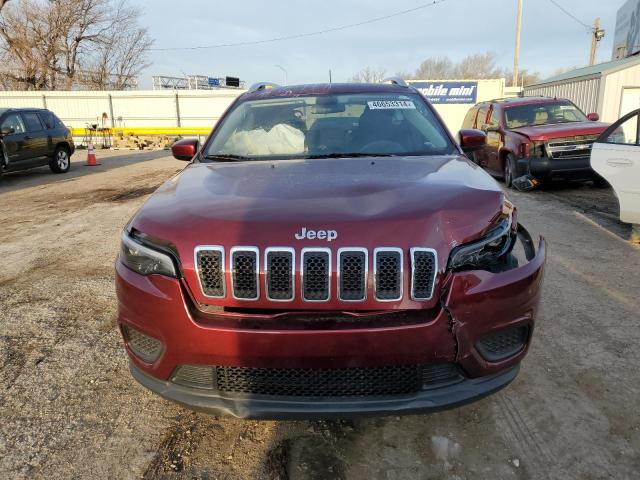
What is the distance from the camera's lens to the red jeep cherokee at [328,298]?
6.25 ft

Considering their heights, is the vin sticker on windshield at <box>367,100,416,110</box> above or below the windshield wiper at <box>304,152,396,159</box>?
above

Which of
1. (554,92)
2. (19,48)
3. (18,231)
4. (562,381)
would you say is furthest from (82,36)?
(562,381)

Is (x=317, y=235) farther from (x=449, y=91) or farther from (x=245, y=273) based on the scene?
(x=449, y=91)

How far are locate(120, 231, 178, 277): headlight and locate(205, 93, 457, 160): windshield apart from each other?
3.85ft

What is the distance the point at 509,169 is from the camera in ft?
32.6

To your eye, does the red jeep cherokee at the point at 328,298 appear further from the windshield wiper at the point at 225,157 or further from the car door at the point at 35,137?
the car door at the point at 35,137

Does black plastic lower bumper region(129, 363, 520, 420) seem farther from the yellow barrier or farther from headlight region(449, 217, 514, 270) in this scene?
the yellow barrier

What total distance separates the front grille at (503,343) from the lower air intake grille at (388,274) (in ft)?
1.43

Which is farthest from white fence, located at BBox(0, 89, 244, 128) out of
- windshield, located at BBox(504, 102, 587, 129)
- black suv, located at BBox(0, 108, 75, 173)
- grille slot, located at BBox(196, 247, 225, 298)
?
grille slot, located at BBox(196, 247, 225, 298)

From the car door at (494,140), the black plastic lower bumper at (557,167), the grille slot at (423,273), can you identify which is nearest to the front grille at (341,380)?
the grille slot at (423,273)

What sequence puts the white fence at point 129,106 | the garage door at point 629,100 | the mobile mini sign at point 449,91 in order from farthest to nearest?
the white fence at point 129,106, the mobile mini sign at point 449,91, the garage door at point 629,100

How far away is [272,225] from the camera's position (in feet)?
6.49

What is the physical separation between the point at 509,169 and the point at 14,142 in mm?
11388

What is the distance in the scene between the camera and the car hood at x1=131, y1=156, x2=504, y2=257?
1957mm
